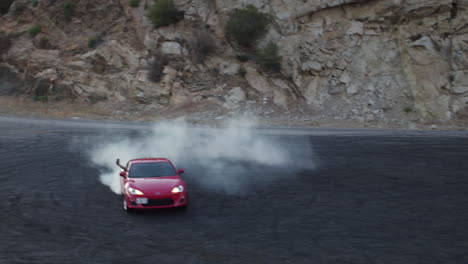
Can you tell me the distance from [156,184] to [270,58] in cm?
2494

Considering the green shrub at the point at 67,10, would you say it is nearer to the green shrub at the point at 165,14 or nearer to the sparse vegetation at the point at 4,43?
the sparse vegetation at the point at 4,43

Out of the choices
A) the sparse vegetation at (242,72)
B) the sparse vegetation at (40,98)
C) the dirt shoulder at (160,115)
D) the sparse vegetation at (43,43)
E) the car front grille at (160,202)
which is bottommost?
the dirt shoulder at (160,115)

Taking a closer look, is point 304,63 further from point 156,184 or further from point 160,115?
point 156,184

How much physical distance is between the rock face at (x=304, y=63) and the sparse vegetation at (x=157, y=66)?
16.0 inches

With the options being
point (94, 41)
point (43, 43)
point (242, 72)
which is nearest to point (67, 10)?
point (43, 43)

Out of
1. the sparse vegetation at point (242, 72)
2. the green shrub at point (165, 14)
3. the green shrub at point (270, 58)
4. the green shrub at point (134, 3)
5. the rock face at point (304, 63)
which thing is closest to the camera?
the rock face at point (304, 63)

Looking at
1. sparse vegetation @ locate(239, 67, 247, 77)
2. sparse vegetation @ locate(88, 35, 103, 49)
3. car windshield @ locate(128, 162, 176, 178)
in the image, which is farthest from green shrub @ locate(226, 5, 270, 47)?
car windshield @ locate(128, 162, 176, 178)

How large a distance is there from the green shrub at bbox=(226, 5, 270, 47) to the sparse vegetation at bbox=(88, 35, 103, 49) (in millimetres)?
10903

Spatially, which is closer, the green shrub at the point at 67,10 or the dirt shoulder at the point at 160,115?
the dirt shoulder at the point at 160,115

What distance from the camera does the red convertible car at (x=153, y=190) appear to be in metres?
10.1

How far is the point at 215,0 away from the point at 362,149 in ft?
76.6

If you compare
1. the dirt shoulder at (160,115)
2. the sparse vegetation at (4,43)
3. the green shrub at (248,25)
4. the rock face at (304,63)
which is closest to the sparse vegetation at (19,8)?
the sparse vegetation at (4,43)

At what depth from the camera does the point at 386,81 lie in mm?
32969

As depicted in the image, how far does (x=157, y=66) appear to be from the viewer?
35531mm
